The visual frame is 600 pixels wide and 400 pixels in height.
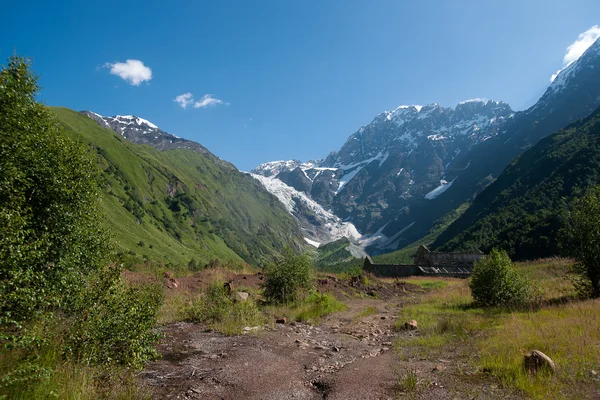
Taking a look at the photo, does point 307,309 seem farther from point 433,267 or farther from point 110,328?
point 433,267

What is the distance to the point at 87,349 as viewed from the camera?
6824 millimetres

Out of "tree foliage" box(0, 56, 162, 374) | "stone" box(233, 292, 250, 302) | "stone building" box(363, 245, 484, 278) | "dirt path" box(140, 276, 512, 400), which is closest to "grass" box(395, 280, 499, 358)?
"dirt path" box(140, 276, 512, 400)

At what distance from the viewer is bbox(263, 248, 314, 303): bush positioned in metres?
19.7

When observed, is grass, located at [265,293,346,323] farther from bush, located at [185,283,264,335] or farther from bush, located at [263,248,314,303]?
bush, located at [185,283,264,335]

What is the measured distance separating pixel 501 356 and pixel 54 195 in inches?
594

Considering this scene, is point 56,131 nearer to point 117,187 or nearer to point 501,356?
point 501,356

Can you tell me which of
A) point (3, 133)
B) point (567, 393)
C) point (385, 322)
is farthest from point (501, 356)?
point (3, 133)

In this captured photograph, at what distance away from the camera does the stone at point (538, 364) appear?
6.88 m

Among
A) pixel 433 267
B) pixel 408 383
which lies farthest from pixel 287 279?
pixel 433 267

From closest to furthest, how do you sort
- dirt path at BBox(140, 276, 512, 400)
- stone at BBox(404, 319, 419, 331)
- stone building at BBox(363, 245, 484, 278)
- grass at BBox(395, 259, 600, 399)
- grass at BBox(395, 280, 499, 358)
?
grass at BBox(395, 259, 600, 399) < dirt path at BBox(140, 276, 512, 400) < grass at BBox(395, 280, 499, 358) < stone at BBox(404, 319, 419, 331) < stone building at BBox(363, 245, 484, 278)

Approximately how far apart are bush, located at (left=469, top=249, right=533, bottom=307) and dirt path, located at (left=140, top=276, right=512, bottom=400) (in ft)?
29.5

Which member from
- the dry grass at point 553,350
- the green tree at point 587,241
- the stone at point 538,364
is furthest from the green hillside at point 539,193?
the stone at point 538,364

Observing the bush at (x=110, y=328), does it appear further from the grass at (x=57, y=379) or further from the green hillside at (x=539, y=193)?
the green hillside at (x=539, y=193)

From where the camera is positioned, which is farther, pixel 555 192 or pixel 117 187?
pixel 117 187
